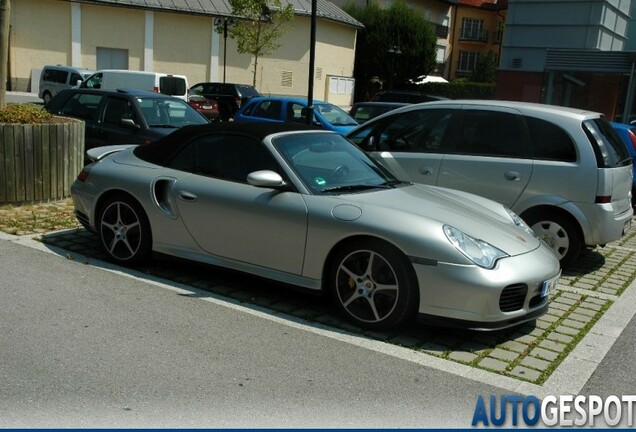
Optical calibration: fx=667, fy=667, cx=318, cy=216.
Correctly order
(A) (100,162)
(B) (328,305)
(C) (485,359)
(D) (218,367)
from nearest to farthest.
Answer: (D) (218,367) → (C) (485,359) → (B) (328,305) → (A) (100,162)

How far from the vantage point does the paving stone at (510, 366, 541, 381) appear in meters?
4.26

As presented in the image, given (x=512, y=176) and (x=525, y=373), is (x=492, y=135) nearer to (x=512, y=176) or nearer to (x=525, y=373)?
(x=512, y=176)

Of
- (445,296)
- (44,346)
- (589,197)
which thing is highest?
(589,197)

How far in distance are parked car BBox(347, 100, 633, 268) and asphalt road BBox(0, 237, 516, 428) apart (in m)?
2.97

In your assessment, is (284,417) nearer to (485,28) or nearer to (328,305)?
(328,305)

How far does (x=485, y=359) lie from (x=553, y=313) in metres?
1.36

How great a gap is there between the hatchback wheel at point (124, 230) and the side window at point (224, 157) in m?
0.56

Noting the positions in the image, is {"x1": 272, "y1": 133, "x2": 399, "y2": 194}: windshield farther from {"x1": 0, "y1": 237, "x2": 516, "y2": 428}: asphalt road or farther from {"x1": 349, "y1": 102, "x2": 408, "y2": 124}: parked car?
{"x1": 349, "y1": 102, "x2": 408, "y2": 124}: parked car

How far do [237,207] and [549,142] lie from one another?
347cm

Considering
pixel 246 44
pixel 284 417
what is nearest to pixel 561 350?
pixel 284 417

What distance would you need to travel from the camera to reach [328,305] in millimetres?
5449

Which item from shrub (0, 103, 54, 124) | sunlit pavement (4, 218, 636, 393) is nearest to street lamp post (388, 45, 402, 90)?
shrub (0, 103, 54, 124)

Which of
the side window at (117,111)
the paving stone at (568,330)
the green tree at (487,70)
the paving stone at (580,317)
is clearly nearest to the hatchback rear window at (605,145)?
the paving stone at (580,317)

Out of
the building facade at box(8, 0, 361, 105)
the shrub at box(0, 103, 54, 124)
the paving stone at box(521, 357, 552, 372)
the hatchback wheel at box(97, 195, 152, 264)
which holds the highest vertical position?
the building facade at box(8, 0, 361, 105)
